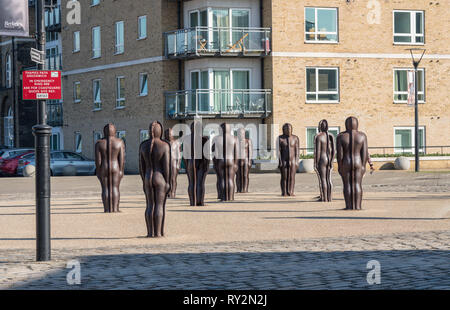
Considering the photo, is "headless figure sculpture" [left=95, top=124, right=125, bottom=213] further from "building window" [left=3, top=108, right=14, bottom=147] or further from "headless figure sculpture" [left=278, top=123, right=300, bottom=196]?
"building window" [left=3, top=108, right=14, bottom=147]

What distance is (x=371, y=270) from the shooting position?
29.3 ft

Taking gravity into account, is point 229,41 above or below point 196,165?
above

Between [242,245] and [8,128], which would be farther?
[8,128]

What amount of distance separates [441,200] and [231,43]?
76.6 feet

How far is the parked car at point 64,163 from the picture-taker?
4219cm

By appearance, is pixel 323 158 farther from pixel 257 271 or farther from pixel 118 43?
pixel 118 43

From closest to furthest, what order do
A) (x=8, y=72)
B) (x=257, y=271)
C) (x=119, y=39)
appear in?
1. (x=257, y=271)
2. (x=119, y=39)
3. (x=8, y=72)

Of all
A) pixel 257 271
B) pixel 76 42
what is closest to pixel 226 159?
pixel 257 271

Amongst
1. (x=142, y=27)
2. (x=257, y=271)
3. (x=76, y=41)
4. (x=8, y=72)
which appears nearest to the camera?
(x=257, y=271)

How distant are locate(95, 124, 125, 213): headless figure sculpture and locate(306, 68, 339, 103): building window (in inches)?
996

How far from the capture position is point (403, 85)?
1751 inches

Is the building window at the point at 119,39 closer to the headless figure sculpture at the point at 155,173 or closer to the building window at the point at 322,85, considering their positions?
the building window at the point at 322,85

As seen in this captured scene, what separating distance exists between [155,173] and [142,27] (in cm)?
3374
